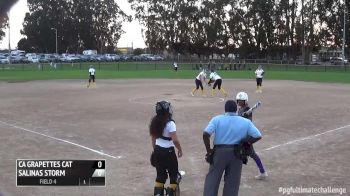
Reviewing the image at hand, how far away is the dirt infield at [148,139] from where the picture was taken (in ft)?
27.9

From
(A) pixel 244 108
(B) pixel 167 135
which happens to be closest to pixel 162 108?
(B) pixel 167 135

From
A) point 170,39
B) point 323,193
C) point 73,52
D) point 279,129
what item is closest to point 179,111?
point 279,129

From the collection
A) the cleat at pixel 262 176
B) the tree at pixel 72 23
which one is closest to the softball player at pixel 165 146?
the cleat at pixel 262 176

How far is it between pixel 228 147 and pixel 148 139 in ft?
23.3

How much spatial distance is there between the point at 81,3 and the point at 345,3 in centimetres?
5531

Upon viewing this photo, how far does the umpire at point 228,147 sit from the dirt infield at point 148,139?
5.78 feet

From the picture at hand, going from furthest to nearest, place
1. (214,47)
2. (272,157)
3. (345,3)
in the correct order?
(214,47), (345,3), (272,157)

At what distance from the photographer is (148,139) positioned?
511 inches

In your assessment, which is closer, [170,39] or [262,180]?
[262,180]

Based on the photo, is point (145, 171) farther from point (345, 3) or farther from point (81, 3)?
point (81, 3)

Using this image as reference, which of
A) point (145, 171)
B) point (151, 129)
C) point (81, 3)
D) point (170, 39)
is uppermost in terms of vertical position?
point (81, 3)

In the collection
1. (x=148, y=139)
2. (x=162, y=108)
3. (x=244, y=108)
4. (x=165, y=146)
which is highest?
(x=162, y=108)

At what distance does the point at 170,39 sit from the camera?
3452 inches
